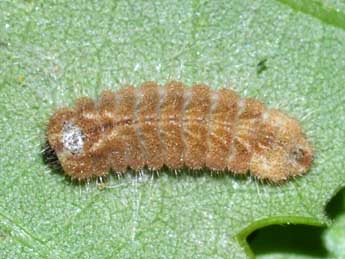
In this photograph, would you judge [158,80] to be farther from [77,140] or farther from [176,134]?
[77,140]

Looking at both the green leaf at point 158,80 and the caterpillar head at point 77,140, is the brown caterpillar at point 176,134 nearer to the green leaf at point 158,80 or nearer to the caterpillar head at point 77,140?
the caterpillar head at point 77,140

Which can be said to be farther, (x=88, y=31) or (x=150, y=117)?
(x=88, y=31)

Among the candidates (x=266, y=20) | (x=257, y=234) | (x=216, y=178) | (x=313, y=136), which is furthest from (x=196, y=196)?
(x=266, y=20)

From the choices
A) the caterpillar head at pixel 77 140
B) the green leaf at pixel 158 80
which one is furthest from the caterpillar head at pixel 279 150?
the caterpillar head at pixel 77 140

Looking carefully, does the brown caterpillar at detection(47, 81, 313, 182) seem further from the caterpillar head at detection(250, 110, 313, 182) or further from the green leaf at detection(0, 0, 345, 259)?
the green leaf at detection(0, 0, 345, 259)

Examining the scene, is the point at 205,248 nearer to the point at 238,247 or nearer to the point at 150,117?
the point at 238,247

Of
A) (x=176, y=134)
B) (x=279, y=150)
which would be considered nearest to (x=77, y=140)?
(x=176, y=134)

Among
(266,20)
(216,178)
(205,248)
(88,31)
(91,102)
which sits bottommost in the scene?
(205,248)
